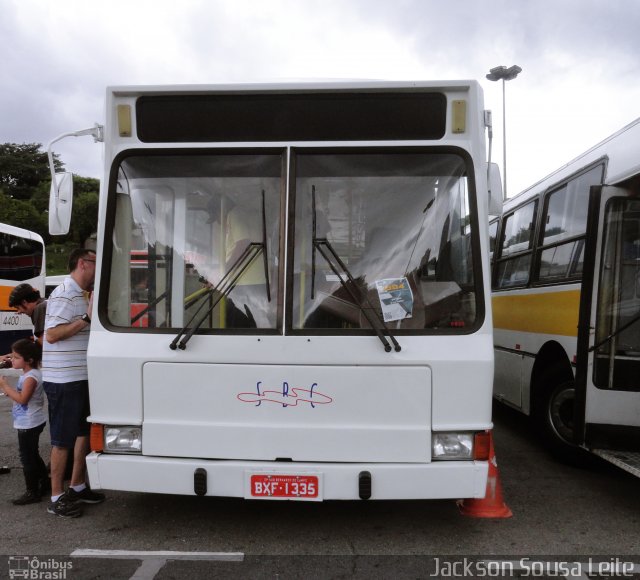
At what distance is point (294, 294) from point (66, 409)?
80.1 inches

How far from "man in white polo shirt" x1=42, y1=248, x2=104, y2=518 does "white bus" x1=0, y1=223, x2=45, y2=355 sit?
11.1 m

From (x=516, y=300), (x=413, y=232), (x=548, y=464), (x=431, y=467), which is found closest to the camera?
(x=431, y=467)

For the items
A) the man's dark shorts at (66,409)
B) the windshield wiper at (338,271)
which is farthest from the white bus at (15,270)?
the windshield wiper at (338,271)

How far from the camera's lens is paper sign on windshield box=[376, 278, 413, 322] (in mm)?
4012

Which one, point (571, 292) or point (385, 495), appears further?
point (571, 292)

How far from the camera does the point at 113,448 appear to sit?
4.08 metres

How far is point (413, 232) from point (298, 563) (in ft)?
7.08

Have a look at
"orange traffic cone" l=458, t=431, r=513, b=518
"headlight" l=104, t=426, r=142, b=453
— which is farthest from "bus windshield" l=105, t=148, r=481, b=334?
"orange traffic cone" l=458, t=431, r=513, b=518

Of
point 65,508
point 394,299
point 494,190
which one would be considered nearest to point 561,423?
point 494,190

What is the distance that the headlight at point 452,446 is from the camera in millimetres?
3924

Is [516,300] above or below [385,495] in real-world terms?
above

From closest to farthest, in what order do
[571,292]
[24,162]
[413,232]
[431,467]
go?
[431,467]
[413,232]
[571,292]
[24,162]

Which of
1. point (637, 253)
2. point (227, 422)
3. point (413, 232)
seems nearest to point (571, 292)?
point (637, 253)

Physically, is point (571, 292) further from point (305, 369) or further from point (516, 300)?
point (305, 369)
